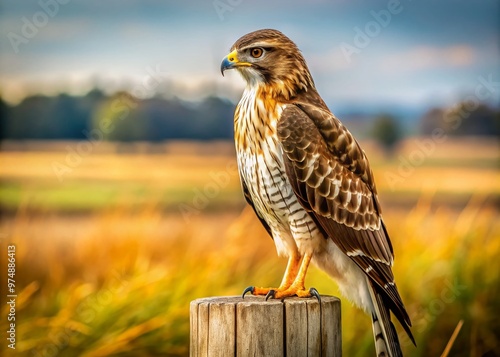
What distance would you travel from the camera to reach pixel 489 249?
7.98 m

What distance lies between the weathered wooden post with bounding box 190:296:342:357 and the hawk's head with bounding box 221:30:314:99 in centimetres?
144

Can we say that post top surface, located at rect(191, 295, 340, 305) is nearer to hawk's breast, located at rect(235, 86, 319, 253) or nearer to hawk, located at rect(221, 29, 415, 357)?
hawk, located at rect(221, 29, 415, 357)

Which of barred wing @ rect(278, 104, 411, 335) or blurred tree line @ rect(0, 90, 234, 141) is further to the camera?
blurred tree line @ rect(0, 90, 234, 141)

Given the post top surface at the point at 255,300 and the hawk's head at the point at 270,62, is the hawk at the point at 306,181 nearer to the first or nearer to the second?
the hawk's head at the point at 270,62

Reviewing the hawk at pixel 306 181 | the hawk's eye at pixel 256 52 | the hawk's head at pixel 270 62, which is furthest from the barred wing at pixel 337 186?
the hawk's eye at pixel 256 52

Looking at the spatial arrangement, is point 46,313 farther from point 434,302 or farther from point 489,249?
point 489,249

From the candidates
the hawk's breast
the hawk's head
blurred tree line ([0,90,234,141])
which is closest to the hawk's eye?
the hawk's head

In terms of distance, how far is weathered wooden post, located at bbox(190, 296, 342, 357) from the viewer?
3748mm

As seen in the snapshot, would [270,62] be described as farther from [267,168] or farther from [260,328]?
[260,328]

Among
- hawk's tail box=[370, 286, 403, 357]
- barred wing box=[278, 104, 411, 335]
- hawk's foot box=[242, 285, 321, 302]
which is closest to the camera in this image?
hawk's foot box=[242, 285, 321, 302]

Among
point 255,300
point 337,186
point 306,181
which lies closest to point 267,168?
point 306,181

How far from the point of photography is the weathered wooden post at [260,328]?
3748mm

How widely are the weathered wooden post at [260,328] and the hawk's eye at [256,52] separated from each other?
1.52m

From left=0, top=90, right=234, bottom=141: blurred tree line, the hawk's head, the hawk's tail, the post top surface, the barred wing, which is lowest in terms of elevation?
the hawk's tail
